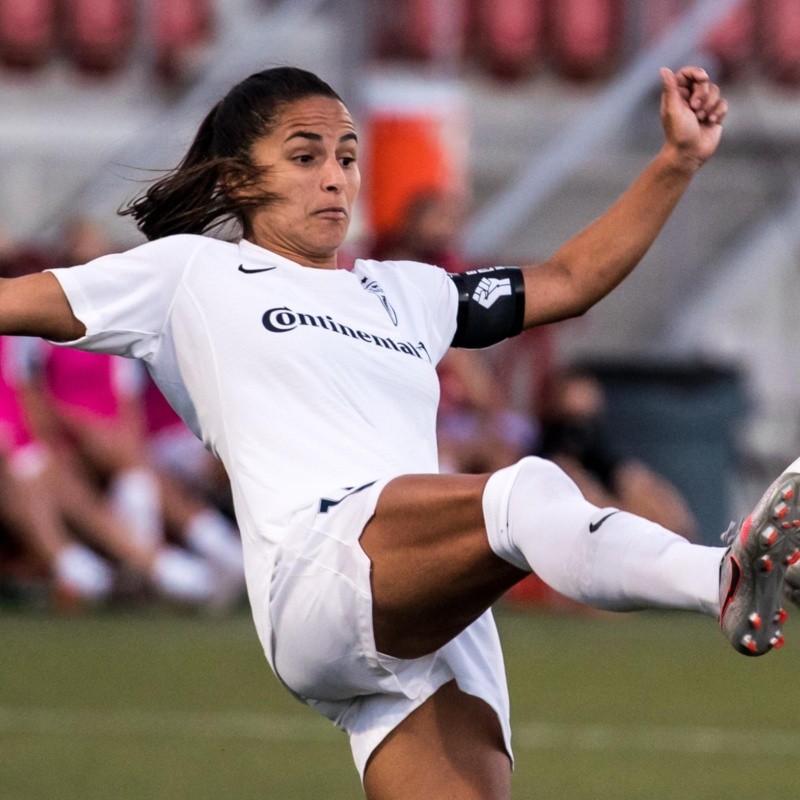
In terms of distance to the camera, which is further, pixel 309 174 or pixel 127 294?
pixel 309 174

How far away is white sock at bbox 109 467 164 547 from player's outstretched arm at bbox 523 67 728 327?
17.9 ft

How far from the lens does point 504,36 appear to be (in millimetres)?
13406

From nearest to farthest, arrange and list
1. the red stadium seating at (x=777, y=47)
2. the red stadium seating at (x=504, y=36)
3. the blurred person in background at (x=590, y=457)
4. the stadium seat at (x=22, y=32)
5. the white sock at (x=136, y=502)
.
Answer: the white sock at (x=136, y=502) < the blurred person in background at (x=590, y=457) < the stadium seat at (x=22, y=32) < the red stadium seating at (x=504, y=36) < the red stadium seating at (x=777, y=47)

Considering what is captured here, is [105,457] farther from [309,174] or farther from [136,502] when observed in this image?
[309,174]

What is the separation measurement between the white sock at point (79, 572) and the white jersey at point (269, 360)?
5417 mm

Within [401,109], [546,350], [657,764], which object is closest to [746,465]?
[546,350]

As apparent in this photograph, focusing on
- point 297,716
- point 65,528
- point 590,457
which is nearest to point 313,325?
point 297,716

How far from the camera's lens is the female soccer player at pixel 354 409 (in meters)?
3.27

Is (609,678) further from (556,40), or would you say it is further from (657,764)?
(556,40)

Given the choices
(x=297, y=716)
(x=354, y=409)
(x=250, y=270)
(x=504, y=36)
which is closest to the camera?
(x=354, y=409)

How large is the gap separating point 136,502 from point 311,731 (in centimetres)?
293

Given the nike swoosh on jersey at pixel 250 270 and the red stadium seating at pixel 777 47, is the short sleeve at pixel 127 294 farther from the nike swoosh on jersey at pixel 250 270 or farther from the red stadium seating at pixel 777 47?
the red stadium seating at pixel 777 47

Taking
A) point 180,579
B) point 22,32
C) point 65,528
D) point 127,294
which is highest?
point 127,294

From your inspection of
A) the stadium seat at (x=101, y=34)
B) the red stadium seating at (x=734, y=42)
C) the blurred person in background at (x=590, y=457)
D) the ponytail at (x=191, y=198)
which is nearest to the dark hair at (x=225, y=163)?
the ponytail at (x=191, y=198)
